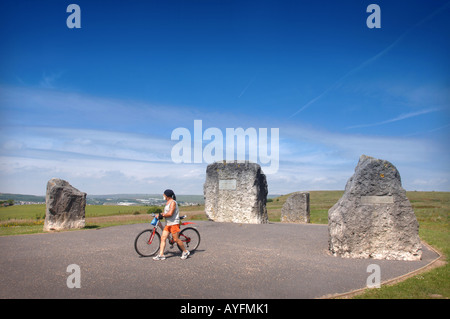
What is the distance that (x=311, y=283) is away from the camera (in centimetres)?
790

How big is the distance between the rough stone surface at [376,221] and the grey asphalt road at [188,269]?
0.58 metres

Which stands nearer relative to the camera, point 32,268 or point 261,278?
point 261,278

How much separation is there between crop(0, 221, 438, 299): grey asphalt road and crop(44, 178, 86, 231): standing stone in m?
2.94

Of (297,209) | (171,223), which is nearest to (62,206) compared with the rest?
(171,223)

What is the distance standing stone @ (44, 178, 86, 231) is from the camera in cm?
1744

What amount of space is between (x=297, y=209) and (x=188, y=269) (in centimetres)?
1725

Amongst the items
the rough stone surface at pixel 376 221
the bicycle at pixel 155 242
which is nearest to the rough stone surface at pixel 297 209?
the rough stone surface at pixel 376 221

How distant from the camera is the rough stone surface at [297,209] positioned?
81.2 ft

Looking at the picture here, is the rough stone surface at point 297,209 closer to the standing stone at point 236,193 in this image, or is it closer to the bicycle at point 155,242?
the standing stone at point 236,193

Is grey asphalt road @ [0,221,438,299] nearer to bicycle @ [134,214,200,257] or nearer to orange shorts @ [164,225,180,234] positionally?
bicycle @ [134,214,200,257]

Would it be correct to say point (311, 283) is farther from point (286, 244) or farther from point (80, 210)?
point (80, 210)

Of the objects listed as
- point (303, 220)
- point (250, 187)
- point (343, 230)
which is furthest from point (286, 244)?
point (303, 220)

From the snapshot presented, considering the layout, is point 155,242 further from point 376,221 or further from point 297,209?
point 297,209
